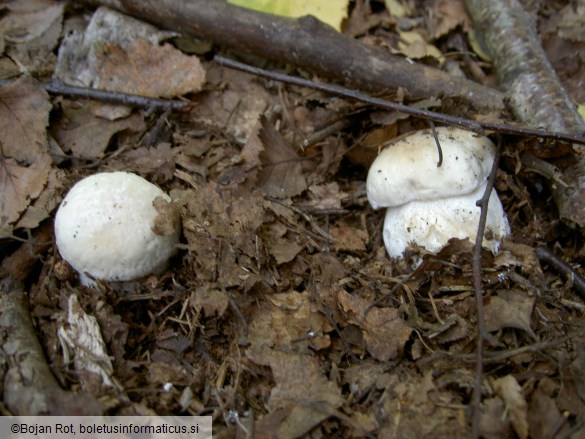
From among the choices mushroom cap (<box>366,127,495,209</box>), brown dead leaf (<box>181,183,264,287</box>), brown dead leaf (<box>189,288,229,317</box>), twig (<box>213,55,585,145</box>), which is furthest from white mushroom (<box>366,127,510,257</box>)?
brown dead leaf (<box>189,288,229,317</box>)

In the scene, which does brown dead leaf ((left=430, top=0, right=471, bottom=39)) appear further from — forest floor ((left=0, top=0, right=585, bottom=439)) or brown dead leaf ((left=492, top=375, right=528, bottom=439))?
brown dead leaf ((left=492, top=375, right=528, bottom=439))

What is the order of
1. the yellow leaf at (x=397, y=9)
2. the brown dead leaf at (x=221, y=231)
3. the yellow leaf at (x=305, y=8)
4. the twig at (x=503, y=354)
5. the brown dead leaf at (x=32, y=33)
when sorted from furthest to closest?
1. the yellow leaf at (x=397, y=9)
2. the yellow leaf at (x=305, y=8)
3. the brown dead leaf at (x=32, y=33)
4. the brown dead leaf at (x=221, y=231)
5. the twig at (x=503, y=354)

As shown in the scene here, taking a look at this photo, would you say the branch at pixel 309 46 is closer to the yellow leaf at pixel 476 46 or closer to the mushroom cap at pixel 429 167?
the mushroom cap at pixel 429 167

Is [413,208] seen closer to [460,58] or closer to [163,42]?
[460,58]

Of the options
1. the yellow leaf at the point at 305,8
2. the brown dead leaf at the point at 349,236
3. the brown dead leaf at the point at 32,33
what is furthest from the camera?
the yellow leaf at the point at 305,8

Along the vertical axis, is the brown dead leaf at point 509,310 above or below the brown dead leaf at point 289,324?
above

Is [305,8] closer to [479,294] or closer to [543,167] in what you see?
[543,167]

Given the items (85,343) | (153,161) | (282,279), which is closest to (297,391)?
(282,279)

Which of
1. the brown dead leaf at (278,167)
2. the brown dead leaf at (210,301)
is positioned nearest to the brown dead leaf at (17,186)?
the brown dead leaf at (210,301)
